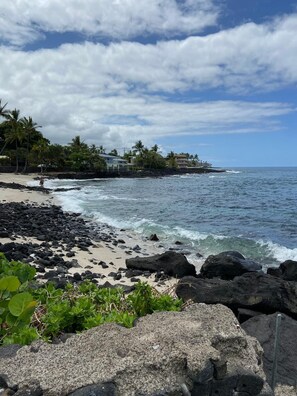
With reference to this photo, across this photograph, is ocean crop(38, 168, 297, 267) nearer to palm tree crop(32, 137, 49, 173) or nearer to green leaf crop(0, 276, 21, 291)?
green leaf crop(0, 276, 21, 291)

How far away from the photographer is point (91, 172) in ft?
308

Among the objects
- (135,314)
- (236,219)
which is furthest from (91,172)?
(135,314)

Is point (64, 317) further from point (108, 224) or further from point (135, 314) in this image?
point (108, 224)

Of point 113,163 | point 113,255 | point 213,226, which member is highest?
point 113,163

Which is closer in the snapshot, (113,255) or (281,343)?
(281,343)

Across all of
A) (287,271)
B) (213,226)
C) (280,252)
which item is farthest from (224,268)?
(213,226)

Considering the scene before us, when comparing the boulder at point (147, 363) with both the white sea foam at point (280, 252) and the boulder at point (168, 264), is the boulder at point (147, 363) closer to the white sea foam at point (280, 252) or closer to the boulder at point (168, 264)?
the boulder at point (168, 264)

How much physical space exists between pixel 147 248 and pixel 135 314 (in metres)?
12.3

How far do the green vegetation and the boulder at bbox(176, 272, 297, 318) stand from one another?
1.31 m

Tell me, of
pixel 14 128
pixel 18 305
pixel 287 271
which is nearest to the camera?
pixel 18 305

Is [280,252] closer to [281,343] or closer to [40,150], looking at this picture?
[281,343]

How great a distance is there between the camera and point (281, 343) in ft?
14.5

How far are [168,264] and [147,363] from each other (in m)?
9.29

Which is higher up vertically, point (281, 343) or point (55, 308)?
point (55, 308)
